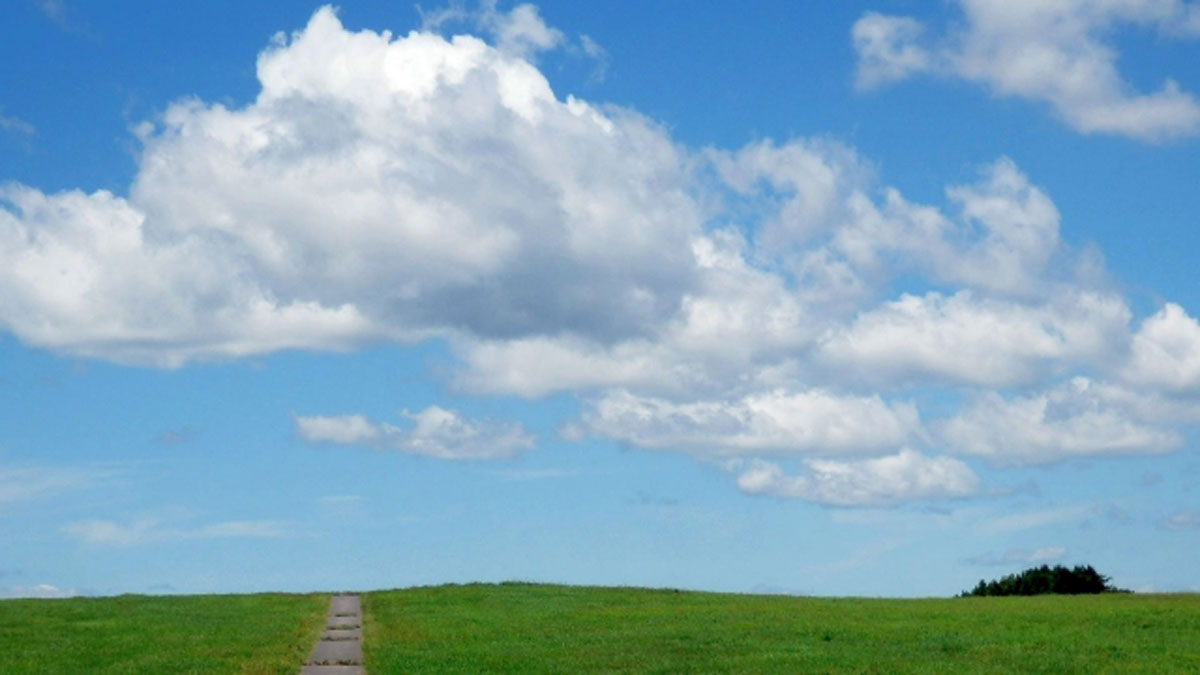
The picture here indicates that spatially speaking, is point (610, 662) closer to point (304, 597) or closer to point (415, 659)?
point (415, 659)

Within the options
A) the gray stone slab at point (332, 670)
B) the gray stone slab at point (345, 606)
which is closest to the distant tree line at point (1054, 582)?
the gray stone slab at point (345, 606)

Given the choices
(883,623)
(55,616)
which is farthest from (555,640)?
(55,616)

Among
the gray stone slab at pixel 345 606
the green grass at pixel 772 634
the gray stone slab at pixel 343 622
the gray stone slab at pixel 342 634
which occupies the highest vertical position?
the gray stone slab at pixel 345 606

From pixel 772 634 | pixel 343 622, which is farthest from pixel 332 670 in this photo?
pixel 343 622

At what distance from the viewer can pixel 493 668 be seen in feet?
115

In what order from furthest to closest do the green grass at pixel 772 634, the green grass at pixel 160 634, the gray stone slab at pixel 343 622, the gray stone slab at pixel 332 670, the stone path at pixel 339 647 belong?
1. the gray stone slab at pixel 343 622
2. the green grass at pixel 160 634
3. the green grass at pixel 772 634
4. the stone path at pixel 339 647
5. the gray stone slab at pixel 332 670

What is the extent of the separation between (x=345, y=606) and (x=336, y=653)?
2219cm

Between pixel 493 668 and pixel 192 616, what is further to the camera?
pixel 192 616

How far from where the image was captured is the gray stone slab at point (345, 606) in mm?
57250

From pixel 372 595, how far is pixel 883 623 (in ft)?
93.9

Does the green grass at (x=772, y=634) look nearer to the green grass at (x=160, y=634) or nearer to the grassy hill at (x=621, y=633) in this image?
the grassy hill at (x=621, y=633)

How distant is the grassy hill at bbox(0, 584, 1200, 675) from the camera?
3612 cm

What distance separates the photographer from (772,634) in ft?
147

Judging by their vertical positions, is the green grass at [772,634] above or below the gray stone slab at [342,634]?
below
